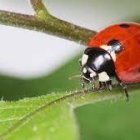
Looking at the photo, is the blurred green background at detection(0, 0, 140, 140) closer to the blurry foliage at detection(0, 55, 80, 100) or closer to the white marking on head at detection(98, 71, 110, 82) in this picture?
the blurry foliage at detection(0, 55, 80, 100)

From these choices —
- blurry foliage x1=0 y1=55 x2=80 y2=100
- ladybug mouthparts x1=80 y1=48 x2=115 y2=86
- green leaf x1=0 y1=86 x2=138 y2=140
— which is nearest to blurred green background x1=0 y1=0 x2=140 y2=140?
blurry foliage x1=0 y1=55 x2=80 y2=100

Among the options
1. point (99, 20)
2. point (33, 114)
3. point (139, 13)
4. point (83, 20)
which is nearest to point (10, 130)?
point (33, 114)

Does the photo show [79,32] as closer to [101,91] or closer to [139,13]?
[101,91]

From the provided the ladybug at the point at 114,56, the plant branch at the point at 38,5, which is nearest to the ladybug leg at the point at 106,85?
the ladybug at the point at 114,56

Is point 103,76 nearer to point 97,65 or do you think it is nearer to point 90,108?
point 97,65

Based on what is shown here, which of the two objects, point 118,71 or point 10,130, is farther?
point 118,71

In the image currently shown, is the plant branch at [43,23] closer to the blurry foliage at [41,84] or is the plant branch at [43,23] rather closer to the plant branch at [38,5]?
the plant branch at [38,5]
